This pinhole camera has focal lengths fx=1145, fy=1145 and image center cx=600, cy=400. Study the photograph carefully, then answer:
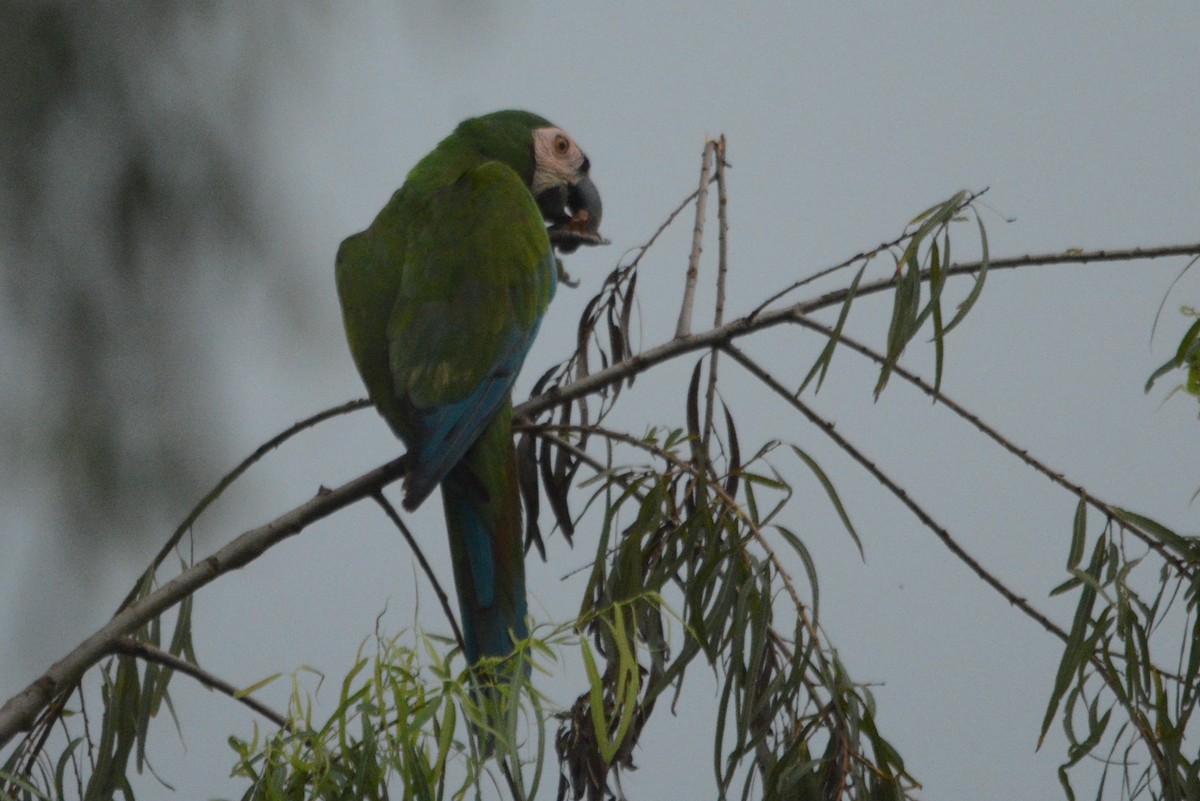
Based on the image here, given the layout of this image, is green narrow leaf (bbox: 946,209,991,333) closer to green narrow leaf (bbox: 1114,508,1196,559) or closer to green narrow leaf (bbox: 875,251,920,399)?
green narrow leaf (bbox: 875,251,920,399)

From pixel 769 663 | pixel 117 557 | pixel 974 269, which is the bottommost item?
pixel 769 663

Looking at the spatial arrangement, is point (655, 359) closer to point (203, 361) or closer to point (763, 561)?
point (763, 561)

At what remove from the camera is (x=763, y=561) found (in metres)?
1.01

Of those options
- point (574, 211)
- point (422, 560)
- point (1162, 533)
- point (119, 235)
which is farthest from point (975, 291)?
point (574, 211)

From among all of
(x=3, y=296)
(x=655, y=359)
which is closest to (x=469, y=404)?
(x=655, y=359)

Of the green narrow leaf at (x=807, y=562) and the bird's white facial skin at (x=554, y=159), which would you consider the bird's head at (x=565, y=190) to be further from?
the green narrow leaf at (x=807, y=562)

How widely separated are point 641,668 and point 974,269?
478 millimetres

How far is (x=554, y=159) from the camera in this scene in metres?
1.88

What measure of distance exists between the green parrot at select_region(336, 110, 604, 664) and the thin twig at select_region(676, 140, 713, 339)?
0.27m

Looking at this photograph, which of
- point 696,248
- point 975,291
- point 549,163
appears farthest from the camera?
point 549,163

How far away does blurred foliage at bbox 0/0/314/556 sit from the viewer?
1.23 m

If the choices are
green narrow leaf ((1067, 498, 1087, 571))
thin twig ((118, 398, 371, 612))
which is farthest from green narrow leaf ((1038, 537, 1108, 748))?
thin twig ((118, 398, 371, 612))

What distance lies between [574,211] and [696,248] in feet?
2.67

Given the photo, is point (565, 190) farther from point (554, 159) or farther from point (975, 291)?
point (975, 291)
